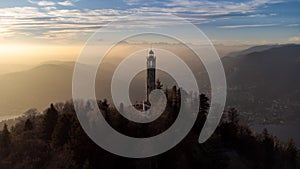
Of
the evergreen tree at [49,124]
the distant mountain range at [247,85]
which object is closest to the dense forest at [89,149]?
the evergreen tree at [49,124]

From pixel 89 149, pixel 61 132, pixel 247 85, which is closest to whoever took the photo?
pixel 89 149

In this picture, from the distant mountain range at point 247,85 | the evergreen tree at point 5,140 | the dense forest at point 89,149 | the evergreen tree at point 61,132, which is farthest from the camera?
the distant mountain range at point 247,85

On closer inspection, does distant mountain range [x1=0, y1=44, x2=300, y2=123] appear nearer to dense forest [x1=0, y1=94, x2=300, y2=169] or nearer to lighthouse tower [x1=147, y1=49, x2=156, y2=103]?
lighthouse tower [x1=147, y1=49, x2=156, y2=103]

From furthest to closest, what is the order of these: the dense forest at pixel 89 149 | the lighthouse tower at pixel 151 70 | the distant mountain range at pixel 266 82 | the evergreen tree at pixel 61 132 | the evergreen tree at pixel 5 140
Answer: the distant mountain range at pixel 266 82 < the lighthouse tower at pixel 151 70 < the evergreen tree at pixel 61 132 < the evergreen tree at pixel 5 140 < the dense forest at pixel 89 149

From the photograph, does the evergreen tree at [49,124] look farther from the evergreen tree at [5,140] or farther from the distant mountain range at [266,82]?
the distant mountain range at [266,82]

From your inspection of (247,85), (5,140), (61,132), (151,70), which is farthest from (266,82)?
(5,140)

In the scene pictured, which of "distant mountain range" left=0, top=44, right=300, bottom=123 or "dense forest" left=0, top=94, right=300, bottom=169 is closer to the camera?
"dense forest" left=0, top=94, right=300, bottom=169

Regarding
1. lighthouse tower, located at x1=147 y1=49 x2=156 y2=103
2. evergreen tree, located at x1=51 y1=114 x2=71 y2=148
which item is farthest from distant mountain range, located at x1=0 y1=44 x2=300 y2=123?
evergreen tree, located at x1=51 y1=114 x2=71 y2=148

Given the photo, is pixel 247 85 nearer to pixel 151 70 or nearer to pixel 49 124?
pixel 151 70

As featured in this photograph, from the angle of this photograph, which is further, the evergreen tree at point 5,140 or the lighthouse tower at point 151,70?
the lighthouse tower at point 151,70
